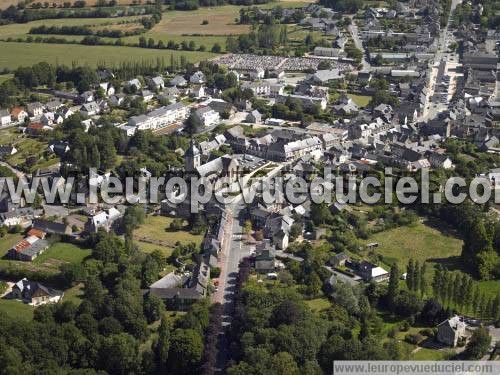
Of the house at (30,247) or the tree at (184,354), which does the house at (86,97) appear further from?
the tree at (184,354)

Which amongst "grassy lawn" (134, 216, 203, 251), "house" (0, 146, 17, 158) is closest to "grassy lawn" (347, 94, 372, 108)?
"grassy lawn" (134, 216, 203, 251)

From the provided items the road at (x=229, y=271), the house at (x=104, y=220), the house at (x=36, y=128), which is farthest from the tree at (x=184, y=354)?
the house at (x=36, y=128)

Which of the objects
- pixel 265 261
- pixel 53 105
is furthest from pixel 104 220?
pixel 53 105

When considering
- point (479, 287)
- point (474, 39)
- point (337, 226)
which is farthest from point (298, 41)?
point (479, 287)

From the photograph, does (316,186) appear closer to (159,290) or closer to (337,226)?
(337,226)

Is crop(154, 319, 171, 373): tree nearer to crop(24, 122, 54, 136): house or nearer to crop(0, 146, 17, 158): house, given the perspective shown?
crop(0, 146, 17, 158): house
